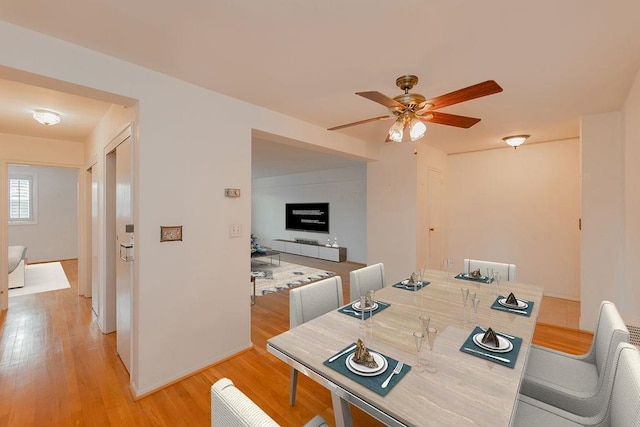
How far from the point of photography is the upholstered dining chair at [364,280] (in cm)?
238

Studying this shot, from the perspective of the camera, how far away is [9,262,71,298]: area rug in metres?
4.51

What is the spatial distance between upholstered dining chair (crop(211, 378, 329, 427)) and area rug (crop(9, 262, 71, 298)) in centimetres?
559

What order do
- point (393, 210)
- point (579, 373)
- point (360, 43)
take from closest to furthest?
point (579, 373) < point (360, 43) < point (393, 210)

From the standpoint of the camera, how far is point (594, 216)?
302cm

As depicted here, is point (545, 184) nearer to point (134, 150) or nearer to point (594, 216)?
point (594, 216)

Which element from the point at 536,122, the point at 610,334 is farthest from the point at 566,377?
the point at 536,122

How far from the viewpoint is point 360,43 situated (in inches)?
66.1

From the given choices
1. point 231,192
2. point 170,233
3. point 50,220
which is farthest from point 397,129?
point 50,220

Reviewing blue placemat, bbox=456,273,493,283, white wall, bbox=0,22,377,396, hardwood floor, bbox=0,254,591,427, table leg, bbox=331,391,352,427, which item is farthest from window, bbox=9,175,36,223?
blue placemat, bbox=456,273,493,283

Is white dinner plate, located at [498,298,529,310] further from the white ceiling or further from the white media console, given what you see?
the white media console

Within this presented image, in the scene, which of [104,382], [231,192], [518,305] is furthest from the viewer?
[231,192]

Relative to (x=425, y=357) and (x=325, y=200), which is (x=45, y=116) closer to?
(x=425, y=357)

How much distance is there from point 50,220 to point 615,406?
9845 mm

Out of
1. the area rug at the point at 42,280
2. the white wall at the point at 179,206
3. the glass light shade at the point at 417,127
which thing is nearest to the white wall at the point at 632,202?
the glass light shade at the point at 417,127
